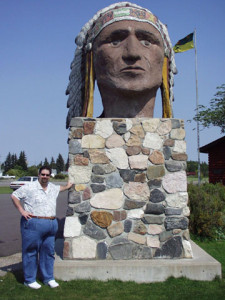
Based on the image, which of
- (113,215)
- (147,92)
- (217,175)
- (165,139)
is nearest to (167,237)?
(113,215)

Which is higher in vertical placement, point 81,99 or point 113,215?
point 81,99

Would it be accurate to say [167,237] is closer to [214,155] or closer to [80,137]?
[80,137]

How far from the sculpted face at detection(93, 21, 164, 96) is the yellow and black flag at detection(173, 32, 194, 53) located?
46.7ft

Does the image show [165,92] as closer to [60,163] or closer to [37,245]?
[37,245]

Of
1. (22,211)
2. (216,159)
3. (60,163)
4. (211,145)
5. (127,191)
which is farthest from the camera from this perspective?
(60,163)

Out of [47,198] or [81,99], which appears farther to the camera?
[81,99]

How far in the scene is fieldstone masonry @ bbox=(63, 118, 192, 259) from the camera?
13.7 feet

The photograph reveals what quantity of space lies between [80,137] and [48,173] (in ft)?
2.83

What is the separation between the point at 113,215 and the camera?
4234mm

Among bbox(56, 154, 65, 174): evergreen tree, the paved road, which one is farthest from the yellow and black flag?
bbox(56, 154, 65, 174): evergreen tree

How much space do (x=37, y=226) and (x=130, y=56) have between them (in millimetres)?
2637

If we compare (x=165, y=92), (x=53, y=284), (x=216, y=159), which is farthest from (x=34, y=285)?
(x=216, y=159)

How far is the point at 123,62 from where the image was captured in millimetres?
4547

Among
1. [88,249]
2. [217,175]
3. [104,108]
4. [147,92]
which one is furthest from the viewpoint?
[217,175]
